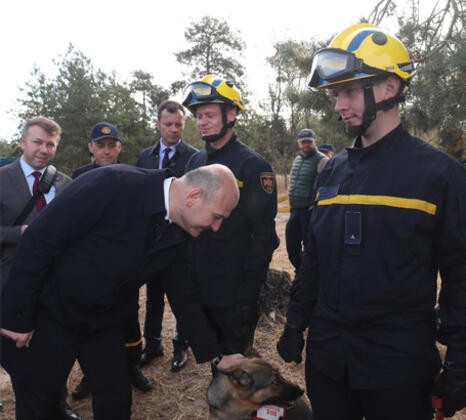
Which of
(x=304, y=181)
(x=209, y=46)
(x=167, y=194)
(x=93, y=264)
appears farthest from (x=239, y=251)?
(x=209, y=46)

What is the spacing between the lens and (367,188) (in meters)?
1.88

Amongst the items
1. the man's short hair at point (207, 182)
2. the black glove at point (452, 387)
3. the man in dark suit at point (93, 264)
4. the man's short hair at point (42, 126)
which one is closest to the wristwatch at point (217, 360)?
the man in dark suit at point (93, 264)

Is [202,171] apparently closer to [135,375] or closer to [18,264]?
[18,264]

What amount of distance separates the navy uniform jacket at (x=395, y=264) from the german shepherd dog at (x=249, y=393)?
92 cm

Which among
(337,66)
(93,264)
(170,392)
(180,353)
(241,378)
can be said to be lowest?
(170,392)

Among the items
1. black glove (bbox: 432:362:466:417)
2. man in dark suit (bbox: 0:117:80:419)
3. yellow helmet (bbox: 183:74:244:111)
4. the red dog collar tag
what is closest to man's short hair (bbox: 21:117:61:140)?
man in dark suit (bbox: 0:117:80:419)

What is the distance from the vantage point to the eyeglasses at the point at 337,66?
6.25 ft

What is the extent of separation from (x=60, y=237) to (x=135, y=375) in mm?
2319

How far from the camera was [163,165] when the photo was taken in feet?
15.1

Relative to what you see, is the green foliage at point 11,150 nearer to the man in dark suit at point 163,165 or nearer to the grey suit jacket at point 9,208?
the man in dark suit at point 163,165

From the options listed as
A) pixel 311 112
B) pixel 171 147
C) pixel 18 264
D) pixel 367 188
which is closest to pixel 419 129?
pixel 311 112

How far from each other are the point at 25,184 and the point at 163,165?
64.8 inches

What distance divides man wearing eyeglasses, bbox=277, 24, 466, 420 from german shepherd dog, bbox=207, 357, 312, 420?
0.73m

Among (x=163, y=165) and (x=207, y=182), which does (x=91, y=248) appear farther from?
(x=163, y=165)
